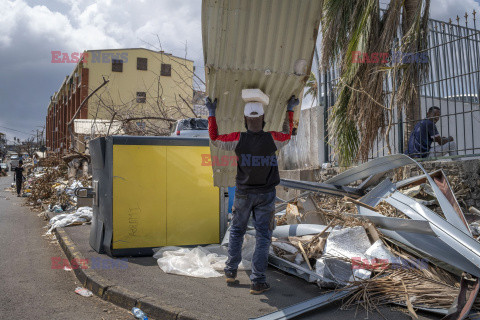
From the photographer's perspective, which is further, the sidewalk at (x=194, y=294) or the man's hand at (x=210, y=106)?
the man's hand at (x=210, y=106)

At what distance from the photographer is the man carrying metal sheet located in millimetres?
3963

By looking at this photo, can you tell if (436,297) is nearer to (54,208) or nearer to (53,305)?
(53,305)

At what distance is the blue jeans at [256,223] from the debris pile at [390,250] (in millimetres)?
550

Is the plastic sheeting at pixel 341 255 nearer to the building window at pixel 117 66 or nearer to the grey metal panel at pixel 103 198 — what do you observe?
the grey metal panel at pixel 103 198

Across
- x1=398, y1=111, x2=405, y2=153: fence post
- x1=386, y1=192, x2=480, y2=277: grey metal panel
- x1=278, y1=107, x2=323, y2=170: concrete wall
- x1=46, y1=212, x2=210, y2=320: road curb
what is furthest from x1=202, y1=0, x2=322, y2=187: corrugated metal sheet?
x1=278, y1=107, x2=323, y2=170: concrete wall

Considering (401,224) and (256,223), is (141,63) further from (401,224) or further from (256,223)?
(401,224)

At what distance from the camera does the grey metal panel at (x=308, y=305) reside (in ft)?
10.4

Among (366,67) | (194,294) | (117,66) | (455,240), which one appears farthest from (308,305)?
(117,66)

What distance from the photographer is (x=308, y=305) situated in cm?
334

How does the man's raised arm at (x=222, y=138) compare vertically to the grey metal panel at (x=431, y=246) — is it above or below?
above

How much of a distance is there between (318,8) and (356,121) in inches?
137

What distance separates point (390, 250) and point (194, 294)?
200 centimetres

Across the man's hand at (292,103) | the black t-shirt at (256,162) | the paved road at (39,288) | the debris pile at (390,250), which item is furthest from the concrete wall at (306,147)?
the paved road at (39,288)

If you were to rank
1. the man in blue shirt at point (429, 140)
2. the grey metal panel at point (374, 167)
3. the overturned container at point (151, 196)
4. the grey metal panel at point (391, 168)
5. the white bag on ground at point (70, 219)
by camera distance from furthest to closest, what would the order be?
the white bag on ground at point (70, 219) → the man in blue shirt at point (429, 140) → the overturned container at point (151, 196) → the grey metal panel at point (374, 167) → the grey metal panel at point (391, 168)
